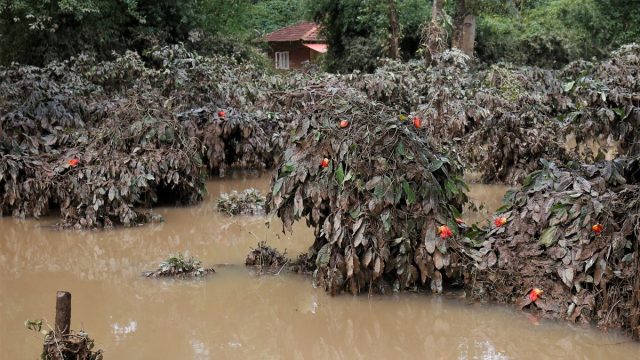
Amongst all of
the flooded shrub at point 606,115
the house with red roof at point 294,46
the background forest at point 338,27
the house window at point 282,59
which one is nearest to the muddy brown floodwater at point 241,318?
the flooded shrub at point 606,115

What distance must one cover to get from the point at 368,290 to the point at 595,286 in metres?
1.93

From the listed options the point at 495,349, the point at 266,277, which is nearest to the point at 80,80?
the point at 266,277

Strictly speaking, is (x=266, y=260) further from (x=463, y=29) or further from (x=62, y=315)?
(x=463, y=29)

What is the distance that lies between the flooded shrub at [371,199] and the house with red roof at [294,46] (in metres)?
24.7

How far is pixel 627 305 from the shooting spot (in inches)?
211

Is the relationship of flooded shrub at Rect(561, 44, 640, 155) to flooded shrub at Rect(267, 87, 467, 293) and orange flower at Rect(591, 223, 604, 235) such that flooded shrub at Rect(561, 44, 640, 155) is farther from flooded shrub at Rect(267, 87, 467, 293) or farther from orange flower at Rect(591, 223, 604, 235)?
flooded shrub at Rect(267, 87, 467, 293)

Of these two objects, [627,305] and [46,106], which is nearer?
[627,305]

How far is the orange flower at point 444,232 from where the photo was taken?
19.9ft

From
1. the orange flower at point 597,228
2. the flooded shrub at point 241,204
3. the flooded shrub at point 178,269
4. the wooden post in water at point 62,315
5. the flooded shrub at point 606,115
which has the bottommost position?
the flooded shrub at point 241,204

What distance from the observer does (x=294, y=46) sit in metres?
32.0

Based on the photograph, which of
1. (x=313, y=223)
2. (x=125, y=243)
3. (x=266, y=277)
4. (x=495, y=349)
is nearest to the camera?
(x=495, y=349)

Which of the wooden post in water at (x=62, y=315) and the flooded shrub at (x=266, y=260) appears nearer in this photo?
the wooden post in water at (x=62, y=315)

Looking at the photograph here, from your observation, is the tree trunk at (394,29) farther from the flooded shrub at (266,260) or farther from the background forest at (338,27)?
the flooded shrub at (266,260)

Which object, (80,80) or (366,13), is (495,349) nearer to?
(80,80)
